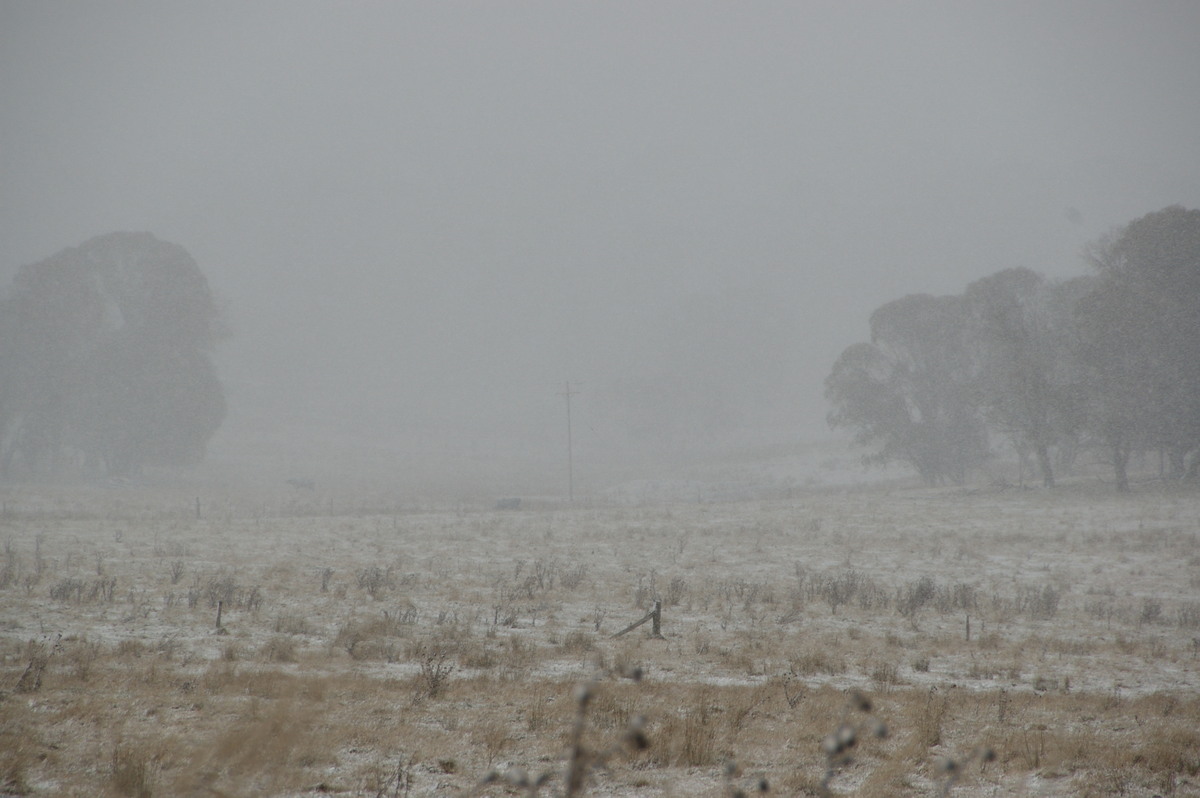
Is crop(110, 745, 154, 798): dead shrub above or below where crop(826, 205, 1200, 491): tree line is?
below

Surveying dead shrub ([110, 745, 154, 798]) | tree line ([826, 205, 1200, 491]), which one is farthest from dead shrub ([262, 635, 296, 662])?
tree line ([826, 205, 1200, 491])

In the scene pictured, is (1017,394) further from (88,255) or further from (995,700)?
(88,255)

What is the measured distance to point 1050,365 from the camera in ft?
124

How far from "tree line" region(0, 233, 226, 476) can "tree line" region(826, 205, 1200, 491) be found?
168 feet

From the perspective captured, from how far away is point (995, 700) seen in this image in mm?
8766

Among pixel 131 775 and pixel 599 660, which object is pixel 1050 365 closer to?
pixel 599 660

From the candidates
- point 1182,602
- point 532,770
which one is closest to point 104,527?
point 532,770

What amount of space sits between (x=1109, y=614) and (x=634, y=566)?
12.0 metres

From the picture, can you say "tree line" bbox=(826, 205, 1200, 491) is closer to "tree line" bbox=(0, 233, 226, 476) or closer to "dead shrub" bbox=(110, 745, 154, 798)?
"dead shrub" bbox=(110, 745, 154, 798)

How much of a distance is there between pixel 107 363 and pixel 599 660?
58.5 metres

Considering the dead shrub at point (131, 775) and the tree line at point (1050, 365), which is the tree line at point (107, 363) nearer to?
the tree line at point (1050, 365)

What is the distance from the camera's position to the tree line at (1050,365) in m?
33.6

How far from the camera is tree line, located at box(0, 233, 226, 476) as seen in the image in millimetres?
49125

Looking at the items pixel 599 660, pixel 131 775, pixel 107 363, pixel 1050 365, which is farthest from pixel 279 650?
pixel 107 363
